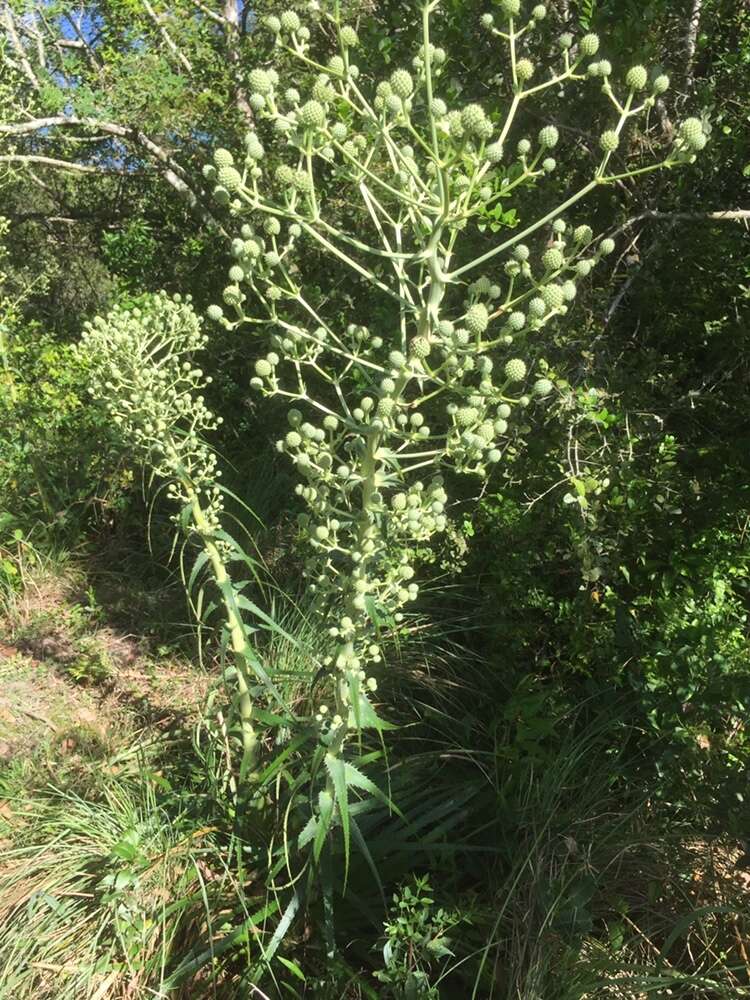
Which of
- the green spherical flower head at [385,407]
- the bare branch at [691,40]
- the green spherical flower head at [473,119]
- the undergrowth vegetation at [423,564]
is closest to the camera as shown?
the green spherical flower head at [473,119]

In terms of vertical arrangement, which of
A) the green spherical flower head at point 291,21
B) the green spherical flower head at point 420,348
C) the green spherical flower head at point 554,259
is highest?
the green spherical flower head at point 291,21

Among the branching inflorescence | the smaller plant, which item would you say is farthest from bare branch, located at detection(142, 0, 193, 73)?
the smaller plant

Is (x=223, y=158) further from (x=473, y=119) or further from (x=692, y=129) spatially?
(x=692, y=129)

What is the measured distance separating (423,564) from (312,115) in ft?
8.57

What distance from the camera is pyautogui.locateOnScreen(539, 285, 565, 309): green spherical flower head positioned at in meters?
1.44

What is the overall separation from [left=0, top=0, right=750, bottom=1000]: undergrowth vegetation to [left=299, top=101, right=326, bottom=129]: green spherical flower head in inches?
0.8

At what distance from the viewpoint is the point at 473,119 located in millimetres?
1271

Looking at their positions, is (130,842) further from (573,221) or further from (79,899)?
(573,221)

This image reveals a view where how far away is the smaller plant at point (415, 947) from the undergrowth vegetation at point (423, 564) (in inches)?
0.5

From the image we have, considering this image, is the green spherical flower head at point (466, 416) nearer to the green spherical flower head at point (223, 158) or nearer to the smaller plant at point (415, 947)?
the green spherical flower head at point (223, 158)

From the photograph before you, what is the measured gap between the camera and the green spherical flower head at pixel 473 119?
1.26 m

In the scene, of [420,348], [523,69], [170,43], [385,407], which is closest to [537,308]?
[420,348]

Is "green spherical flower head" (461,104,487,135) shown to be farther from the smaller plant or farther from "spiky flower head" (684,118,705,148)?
the smaller plant

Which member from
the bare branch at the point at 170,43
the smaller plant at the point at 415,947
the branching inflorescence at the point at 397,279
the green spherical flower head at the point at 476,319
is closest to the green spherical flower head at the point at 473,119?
the branching inflorescence at the point at 397,279
